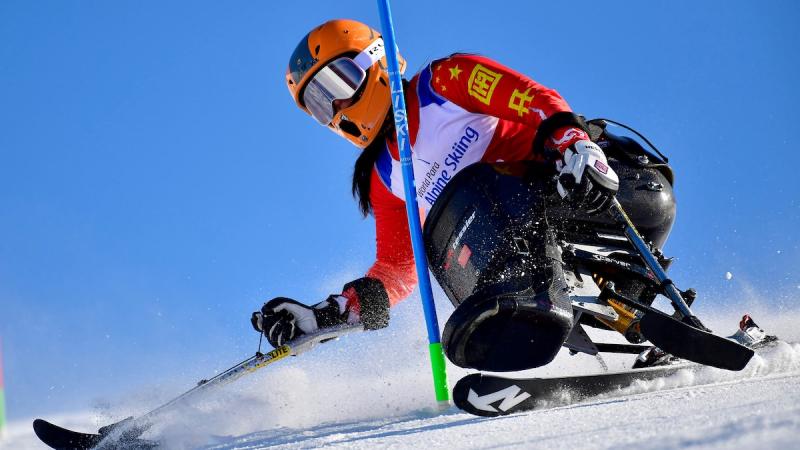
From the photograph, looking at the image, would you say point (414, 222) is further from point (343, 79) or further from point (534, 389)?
point (534, 389)

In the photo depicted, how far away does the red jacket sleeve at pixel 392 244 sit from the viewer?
16.8 feet

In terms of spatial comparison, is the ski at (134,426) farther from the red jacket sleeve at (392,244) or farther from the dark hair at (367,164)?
the dark hair at (367,164)

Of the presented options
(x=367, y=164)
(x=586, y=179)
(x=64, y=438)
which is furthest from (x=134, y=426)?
(x=586, y=179)

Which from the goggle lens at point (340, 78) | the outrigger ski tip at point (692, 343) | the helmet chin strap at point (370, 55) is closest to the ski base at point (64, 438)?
the goggle lens at point (340, 78)

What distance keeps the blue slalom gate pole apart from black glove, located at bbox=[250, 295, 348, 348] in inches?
31.2

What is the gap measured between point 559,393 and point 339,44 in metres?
2.66

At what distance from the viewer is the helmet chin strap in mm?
4875

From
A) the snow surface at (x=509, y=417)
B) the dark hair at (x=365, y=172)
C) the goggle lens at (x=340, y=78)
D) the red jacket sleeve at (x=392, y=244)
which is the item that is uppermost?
the goggle lens at (x=340, y=78)

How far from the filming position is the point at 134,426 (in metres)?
4.21

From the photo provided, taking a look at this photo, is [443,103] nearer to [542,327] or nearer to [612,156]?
[612,156]

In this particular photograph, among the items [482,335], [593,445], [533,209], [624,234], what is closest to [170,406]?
[482,335]

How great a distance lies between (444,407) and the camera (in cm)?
401

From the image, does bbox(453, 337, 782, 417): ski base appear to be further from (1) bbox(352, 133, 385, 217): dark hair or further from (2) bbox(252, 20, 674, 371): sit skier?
(1) bbox(352, 133, 385, 217): dark hair

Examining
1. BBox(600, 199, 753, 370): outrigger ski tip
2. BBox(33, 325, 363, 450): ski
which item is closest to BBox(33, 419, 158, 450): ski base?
BBox(33, 325, 363, 450): ski
